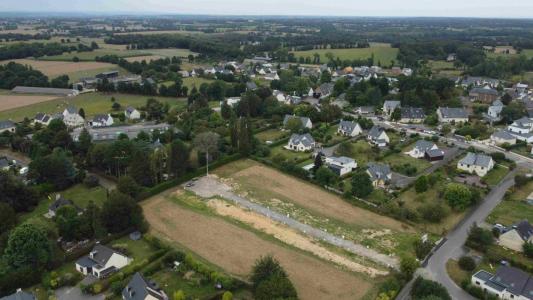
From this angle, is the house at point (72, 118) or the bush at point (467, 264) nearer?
the bush at point (467, 264)

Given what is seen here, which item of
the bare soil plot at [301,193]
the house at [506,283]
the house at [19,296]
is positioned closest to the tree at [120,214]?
the house at [19,296]

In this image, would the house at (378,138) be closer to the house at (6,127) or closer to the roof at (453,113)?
the roof at (453,113)

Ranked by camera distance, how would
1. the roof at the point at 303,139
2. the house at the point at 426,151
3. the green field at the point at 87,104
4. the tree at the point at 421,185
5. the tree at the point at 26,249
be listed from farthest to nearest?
the green field at the point at 87,104 < the roof at the point at 303,139 < the house at the point at 426,151 < the tree at the point at 421,185 < the tree at the point at 26,249

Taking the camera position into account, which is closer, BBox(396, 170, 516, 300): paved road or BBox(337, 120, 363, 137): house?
BBox(396, 170, 516, 300): paved road

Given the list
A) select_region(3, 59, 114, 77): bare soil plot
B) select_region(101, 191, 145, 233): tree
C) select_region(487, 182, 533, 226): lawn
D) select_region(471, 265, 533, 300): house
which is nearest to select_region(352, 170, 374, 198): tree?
select_region(487, 182, 533, 226): lawn

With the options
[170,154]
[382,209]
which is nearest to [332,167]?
[382,209]

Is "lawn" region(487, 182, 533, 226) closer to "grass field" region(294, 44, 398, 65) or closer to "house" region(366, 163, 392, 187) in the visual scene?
"house" region(366, 163, 392, 187)
